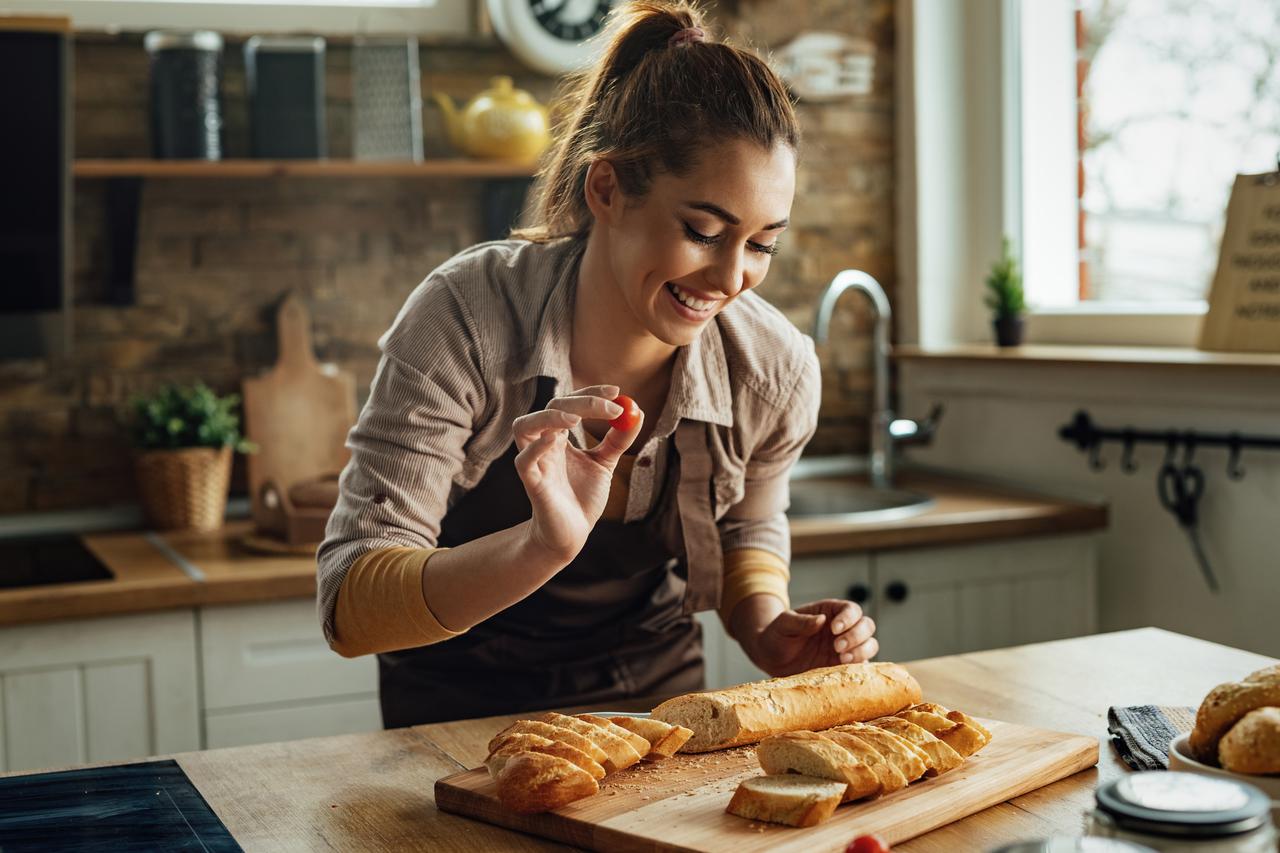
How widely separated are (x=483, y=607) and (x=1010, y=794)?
52 cm

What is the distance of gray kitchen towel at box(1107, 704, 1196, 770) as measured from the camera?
1.33 m

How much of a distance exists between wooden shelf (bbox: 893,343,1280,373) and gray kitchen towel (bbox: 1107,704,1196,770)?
1.18 metres

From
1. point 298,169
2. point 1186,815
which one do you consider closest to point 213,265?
point 298,169

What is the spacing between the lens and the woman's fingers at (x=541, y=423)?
1.28 m

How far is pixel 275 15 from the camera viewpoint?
9.66ft

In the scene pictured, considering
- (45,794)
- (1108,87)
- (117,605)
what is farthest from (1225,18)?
(45,794)

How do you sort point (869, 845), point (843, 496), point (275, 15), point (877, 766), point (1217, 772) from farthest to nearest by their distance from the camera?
point (843, 496), point (275, 15), point (877, 766), point (1217, 772), point (869, 845)

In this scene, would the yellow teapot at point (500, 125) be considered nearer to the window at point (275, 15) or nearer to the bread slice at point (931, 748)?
the window at point (275, 15)

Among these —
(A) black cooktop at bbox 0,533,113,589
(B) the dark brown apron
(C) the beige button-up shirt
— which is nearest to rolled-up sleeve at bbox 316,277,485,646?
(C) the beige button-up shirt

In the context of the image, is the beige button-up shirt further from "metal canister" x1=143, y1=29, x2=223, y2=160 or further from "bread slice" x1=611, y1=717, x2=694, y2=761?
"metal canister" x1=143, y1=29, x2=223, y2=160

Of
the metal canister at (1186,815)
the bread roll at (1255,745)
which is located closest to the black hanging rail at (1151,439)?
the bread roll at (1255,745)

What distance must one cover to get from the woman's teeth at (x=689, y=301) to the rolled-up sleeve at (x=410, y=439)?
25 cm

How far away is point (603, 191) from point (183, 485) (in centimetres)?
146

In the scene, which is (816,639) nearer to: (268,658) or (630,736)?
(630,736)
